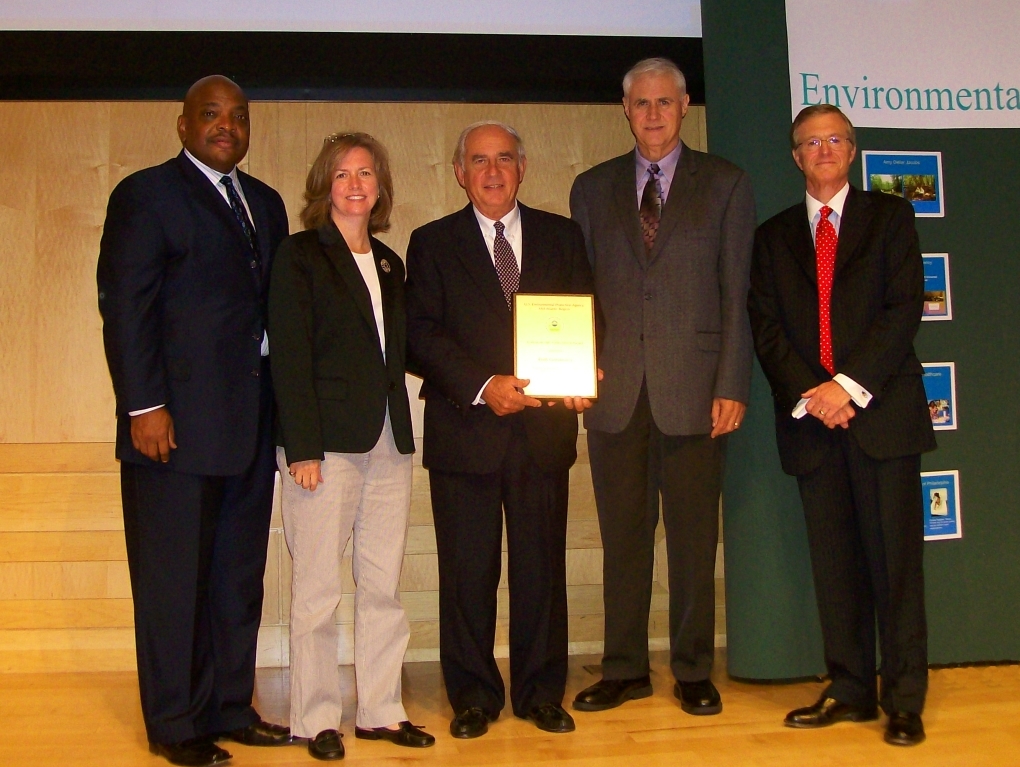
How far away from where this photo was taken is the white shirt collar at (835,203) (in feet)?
9.07

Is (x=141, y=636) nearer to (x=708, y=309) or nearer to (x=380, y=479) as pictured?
(x=380, y=479)

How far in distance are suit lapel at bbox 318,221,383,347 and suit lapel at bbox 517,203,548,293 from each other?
1.58 feet

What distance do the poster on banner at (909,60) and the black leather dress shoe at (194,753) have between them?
284 cm

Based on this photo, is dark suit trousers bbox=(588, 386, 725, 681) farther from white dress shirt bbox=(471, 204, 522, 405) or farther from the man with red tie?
white dress shirt bbox=(471, 204, 522, 405)

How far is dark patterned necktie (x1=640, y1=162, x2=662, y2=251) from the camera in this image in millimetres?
2875

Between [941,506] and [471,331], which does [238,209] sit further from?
[941,506]

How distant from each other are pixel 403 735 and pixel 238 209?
1639 mm

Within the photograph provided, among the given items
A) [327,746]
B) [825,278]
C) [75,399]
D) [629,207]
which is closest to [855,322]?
[825,278]

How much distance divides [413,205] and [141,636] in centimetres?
201

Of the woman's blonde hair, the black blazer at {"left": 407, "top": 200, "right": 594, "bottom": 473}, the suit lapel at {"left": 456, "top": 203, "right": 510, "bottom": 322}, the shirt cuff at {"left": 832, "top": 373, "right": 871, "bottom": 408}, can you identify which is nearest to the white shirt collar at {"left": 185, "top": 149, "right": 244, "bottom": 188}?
the woman's blonde hair

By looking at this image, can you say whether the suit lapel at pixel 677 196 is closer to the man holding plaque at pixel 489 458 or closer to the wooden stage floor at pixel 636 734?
the man holding plaque at pixel 489 458

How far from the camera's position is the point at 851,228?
2.71 metres

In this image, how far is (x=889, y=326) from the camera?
260 centimetres

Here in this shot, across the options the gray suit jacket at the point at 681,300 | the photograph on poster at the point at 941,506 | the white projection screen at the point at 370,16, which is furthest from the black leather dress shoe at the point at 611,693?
the white projection screen at the point at 370,16
